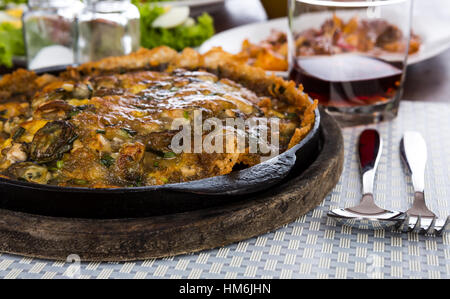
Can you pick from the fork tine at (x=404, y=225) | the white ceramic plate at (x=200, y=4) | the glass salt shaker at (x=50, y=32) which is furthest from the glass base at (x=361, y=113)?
the white ceramic plate at (x=200, y=4)

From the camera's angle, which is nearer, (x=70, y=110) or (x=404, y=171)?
(x=70, y=110)

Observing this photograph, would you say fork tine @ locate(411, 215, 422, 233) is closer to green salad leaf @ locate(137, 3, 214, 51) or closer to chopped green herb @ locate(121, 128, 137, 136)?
chopped green herb @ locate(121, 128, 137, 136)

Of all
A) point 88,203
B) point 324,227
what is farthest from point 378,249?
point 88,203

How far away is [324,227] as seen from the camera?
2203 millimetres

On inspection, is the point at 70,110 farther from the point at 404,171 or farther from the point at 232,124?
the point at 404,171

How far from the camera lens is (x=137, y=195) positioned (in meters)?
1.95

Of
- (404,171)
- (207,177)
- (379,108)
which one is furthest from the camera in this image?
(379,108)

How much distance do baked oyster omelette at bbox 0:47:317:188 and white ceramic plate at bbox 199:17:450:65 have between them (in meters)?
1.11

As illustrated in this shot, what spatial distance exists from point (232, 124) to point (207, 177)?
329mm

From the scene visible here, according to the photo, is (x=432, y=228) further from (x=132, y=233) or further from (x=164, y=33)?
(x=164, y=33)

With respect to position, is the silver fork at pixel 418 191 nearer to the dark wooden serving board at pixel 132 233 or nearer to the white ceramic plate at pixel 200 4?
the dark wooden serving board at pixel 132 233

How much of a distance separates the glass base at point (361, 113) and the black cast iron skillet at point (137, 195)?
1.17m

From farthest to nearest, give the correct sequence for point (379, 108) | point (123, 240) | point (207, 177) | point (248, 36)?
1. point (248, 36)
2. point (379, 108)
3. point (207, 177)
4. point (123, 240)

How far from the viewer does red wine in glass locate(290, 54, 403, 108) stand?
121 inches
